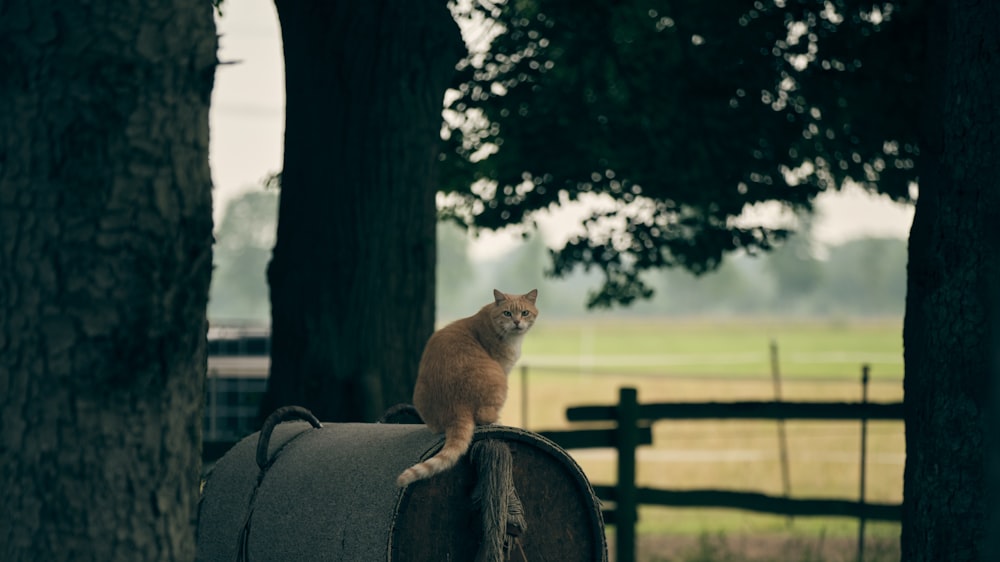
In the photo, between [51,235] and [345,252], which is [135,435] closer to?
[51,235]

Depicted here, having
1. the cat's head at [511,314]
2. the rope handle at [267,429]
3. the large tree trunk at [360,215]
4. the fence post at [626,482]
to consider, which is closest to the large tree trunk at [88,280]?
the rope handle at [267,429]

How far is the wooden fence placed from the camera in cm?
977

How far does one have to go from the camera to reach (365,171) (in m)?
7.77

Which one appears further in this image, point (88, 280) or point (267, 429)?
point (267, 429)

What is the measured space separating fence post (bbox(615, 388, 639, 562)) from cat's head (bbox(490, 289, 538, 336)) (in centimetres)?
444

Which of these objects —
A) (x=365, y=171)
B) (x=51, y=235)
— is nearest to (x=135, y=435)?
(x=51, y=235)

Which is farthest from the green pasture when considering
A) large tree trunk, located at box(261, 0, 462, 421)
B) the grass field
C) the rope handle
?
the rope handle

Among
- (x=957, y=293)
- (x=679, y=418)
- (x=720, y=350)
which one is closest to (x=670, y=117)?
(x=679, y=418)

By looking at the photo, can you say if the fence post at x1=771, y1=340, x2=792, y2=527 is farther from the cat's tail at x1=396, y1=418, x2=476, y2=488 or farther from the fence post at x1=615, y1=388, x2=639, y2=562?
the cat's tail at x1=396, y1=418, x2=476, y2=488

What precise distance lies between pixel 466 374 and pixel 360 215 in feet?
10.7

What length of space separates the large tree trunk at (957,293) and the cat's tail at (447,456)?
2.53 metres

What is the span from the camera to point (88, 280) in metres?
3.43

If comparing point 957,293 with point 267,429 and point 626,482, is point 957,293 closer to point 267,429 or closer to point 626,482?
point 267,429

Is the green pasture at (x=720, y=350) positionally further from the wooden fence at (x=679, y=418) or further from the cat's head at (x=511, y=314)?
the cat's head at (x=511, y=314)
